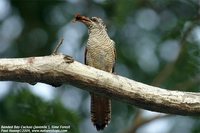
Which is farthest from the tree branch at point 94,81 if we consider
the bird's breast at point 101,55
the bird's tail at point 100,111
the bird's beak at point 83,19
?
the bird's breast at point 101,55

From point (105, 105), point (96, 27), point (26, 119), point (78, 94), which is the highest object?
point (96, 27)

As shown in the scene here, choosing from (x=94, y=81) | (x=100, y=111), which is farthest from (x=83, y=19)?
(x=94, y=81)

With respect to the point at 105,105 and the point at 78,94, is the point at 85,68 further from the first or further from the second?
the point at 78,94

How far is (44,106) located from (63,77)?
4.48ft

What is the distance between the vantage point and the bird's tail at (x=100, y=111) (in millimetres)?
5625

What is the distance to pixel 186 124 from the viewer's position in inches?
290

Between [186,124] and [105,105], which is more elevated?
[105,105]

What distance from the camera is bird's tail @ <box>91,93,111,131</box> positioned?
562cm

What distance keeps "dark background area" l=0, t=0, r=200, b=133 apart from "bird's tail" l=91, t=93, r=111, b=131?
0.47 metres

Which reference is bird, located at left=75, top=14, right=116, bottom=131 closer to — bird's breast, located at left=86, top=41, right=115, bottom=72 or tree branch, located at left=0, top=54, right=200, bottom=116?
bird's breast, located at left=86, top=41, right=115, bottom=72

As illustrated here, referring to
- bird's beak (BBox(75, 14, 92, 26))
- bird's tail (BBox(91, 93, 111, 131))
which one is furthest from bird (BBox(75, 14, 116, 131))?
bird's tail (BBox(91, 93, 111, 131))

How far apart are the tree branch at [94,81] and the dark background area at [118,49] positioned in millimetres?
1240

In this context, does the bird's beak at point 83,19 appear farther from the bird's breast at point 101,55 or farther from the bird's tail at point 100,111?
the bird's tail at point 100,111

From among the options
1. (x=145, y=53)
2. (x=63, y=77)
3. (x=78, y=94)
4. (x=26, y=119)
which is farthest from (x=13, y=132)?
(x=145, y=53)
